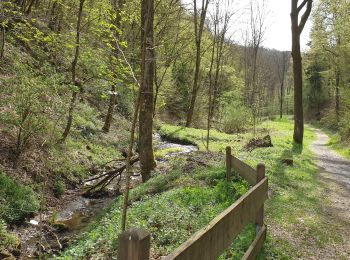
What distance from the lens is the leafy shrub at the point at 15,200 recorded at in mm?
8940

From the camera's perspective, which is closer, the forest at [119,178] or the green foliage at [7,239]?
the forest at [119,178]

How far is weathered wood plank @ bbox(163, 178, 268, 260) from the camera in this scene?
2.35 metres

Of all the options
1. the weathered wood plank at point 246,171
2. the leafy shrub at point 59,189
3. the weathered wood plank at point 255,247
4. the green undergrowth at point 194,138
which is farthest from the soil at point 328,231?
the green undergrowth at point 194,138

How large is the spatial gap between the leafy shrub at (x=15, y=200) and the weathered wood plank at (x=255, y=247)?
6098mm

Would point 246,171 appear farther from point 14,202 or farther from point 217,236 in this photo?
point 14,202

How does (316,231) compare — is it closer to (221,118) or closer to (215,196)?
(215,196)

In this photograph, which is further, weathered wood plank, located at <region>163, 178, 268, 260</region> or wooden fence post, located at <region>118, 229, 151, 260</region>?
weathered wood plank, located at <region>163, 178, 268, 260</region>

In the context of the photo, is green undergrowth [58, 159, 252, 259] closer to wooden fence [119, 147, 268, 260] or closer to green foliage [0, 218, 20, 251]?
wooden fence [119, 147, 268, 260]

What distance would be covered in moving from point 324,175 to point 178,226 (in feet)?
28.4

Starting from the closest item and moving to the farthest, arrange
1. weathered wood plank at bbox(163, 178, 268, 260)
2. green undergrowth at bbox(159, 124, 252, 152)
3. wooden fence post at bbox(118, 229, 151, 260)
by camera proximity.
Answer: wooden fence post at bbox(118, 229, 151, 260)
weathered wood plank at bbox(163, 178, 268, 260)
green undergrowth at bbox(159, 124, 252, 152)

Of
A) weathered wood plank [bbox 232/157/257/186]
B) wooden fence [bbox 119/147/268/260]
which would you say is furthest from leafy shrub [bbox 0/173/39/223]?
wooden fence [bbox 119/147/268/260]

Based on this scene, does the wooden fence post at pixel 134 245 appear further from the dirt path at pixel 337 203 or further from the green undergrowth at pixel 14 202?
the green undergrowth at pixel 14 202

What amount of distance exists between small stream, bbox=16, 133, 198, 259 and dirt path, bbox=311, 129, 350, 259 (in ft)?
16.3

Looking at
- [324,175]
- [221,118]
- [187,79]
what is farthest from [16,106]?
[187,79]
